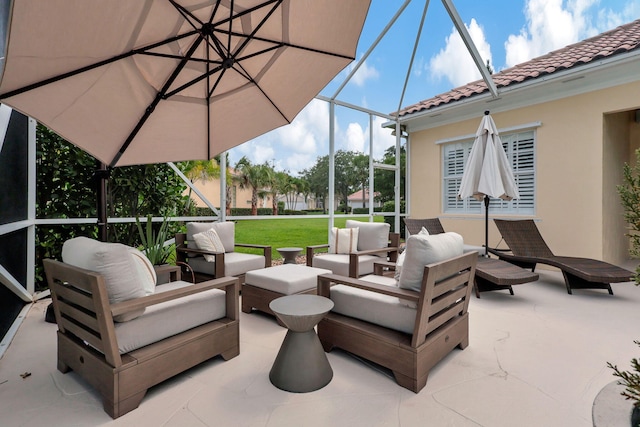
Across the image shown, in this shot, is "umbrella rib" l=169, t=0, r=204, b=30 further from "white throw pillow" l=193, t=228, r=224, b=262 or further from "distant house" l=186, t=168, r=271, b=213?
"distant house" l=186, t=168, r=271, b=213

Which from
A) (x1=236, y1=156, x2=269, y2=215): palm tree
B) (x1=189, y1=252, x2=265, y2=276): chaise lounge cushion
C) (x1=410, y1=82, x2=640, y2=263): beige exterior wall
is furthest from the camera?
(x1=236, y1=156, x2=269, y2=215): palm tree

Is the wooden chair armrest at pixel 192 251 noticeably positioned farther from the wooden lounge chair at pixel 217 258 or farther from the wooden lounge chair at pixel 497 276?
the wooden lounge chair at pixel 497 276

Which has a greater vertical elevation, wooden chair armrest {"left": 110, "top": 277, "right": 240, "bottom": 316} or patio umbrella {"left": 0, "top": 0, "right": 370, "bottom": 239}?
patio umbrella {"left": 0, "top": 0, "right": 370, "bottom": 239}

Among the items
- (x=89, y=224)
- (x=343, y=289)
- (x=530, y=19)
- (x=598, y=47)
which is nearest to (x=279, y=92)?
(x=343, y=289)

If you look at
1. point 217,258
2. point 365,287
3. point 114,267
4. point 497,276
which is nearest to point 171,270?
point 217,258

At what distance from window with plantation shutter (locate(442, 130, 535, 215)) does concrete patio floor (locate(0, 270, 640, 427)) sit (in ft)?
11.1

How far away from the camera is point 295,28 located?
2.47 metres

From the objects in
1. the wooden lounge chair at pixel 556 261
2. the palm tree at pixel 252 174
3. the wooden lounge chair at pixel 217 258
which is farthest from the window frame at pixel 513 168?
the wooden lounge chair at pixel 217 258

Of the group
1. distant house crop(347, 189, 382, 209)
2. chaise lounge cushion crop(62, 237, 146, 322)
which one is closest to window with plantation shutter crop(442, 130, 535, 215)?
distant house crop(347, 189, 382, 209)

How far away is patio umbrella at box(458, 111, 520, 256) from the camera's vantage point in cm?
484

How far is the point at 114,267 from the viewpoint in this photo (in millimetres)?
1849

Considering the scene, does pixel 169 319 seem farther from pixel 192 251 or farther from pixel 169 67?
pixel 192 251

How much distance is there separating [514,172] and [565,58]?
2038mm

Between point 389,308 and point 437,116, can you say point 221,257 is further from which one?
point 437,116
